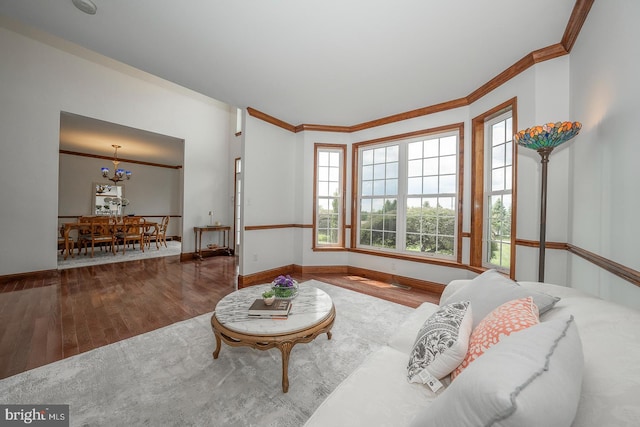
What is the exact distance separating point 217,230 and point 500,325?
20.4 ft

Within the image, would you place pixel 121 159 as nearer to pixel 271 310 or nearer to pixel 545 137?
pixel 271 310

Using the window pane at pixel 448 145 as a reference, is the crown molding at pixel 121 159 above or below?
above

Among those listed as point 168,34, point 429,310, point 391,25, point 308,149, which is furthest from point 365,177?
point 168,34

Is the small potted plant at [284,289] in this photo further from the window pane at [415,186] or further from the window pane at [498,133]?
the window pane at [498,133]

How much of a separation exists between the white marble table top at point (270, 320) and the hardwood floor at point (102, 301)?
3.42 ft

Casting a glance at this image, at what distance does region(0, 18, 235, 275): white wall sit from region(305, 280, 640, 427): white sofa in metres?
5.53

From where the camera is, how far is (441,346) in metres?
0.99

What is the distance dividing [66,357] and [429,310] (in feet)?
9.33

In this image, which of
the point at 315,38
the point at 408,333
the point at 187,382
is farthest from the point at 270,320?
the point at 315,38

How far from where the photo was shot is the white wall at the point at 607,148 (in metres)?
1.30

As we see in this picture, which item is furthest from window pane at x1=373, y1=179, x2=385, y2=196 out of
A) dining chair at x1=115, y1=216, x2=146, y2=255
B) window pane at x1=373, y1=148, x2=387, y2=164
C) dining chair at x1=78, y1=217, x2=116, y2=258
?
dining chair at x1=78, y1=217, x2=116, y2=258

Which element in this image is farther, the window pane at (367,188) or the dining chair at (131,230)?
the dining chair at (131,230)

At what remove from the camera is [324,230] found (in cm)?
463

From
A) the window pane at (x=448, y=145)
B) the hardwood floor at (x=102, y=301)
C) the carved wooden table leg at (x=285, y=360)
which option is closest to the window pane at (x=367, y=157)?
the window pane at (x=448, y=145)
